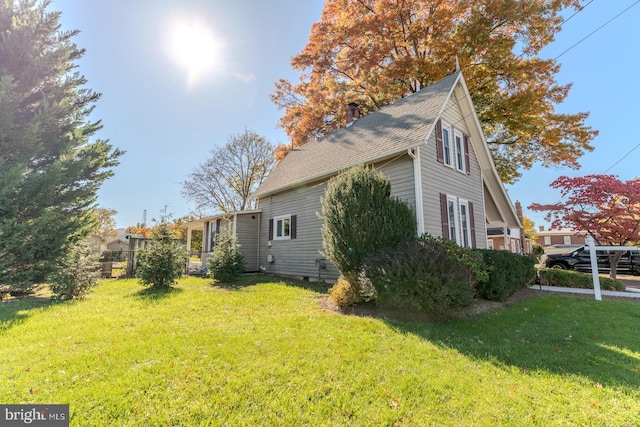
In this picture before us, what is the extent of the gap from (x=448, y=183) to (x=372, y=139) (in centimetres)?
309

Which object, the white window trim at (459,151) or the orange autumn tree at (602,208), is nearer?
the white window trim at (459,151)

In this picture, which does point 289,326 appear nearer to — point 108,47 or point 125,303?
point 125,303

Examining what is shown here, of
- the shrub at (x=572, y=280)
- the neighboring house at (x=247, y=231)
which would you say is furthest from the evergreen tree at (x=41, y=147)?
the shrub at (x=572, y=280)

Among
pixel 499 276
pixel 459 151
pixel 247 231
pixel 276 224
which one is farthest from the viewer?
pixel 247 231

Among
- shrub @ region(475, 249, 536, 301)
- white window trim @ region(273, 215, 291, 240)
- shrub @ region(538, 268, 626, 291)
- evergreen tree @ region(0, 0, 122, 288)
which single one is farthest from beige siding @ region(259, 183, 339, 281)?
shrub @ region(538, 268, 626, 291)

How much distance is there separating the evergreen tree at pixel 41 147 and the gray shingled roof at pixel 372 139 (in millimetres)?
6878

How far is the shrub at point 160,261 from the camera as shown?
8.66m

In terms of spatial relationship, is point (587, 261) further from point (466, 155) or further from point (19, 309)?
point (19, 309)

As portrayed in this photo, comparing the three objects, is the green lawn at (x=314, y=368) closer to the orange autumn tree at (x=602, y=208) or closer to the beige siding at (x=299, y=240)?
the beige siding at (x=299, y=240)

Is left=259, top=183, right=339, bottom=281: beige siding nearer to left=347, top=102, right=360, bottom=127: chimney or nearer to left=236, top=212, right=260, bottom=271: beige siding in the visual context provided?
left=236, top=212, right=260, bottom=271: beige siding

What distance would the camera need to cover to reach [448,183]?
9.64 metres

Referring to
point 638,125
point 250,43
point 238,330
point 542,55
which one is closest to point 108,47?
point 250,43

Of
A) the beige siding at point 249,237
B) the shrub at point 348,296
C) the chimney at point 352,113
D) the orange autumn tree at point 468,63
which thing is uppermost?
the orange autumn tree at point 468,63

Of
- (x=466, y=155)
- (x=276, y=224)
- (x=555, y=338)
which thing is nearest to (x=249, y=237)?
(x=276, y=224)
